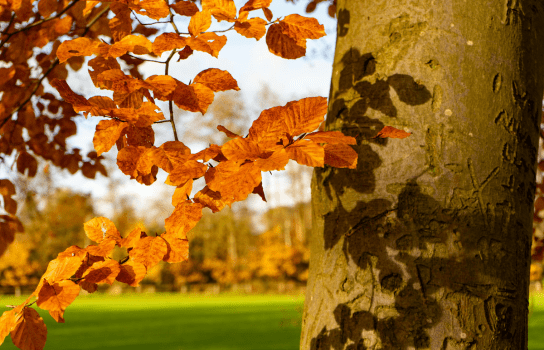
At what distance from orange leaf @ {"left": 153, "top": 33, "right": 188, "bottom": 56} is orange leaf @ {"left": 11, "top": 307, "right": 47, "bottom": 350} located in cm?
62

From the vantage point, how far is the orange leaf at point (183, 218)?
39.6 inches

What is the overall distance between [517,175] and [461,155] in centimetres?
17

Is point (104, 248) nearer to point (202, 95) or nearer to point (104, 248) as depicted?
point (104, 248)

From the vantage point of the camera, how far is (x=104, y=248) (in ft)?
3.47

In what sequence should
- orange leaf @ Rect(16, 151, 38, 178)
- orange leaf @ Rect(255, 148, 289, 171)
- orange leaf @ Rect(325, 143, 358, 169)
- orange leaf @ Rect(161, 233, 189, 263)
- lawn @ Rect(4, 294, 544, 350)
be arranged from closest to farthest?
orange leaf @ Rect(255, 148, 289, 171) → orange leaf @ Rect(325, 143, 358, 169) → orange leaf @ Rect(161, 233, 189, 263) → orange leaf @ Rect(16, 151, 38, 178) → lawn @ Rect(4, 294, 544, 350)

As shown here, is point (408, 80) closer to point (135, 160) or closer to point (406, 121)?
point (406, 121)

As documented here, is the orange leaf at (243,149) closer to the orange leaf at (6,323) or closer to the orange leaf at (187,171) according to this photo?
the orange leaf at (187,171)

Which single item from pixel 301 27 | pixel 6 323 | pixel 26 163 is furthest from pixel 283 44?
pixel 26 163

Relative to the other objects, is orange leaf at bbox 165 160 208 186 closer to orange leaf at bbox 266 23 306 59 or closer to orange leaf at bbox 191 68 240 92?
orange leaf at bbox 191 68 240 92

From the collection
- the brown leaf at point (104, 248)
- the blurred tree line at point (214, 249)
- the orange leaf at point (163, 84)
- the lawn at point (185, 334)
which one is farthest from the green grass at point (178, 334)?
the blurred tree line at point (214, 249)

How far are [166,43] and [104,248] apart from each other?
19.6 inches

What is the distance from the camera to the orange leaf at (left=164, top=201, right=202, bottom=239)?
1006 millimetres

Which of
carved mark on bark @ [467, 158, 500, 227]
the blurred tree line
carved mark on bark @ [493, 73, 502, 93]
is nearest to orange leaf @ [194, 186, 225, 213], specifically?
carved mark on bark @ [467, 158, 500, 227]

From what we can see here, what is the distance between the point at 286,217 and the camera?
3156 cm
